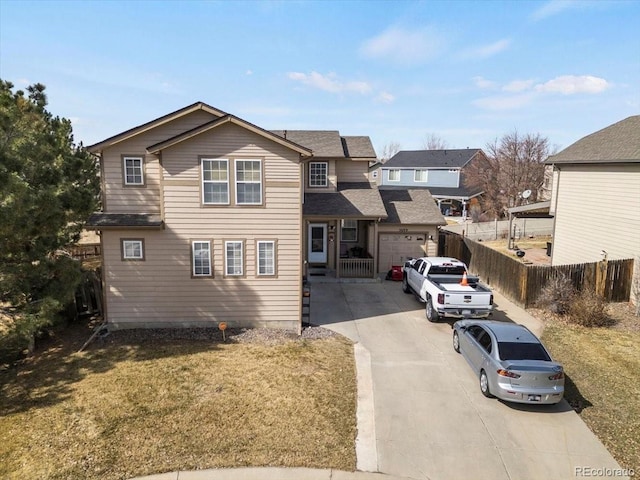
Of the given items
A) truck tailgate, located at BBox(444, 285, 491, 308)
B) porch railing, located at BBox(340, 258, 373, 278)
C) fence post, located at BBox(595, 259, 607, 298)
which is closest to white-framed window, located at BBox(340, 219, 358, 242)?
porch railing, located at BBox(340, 258, 373, 278)

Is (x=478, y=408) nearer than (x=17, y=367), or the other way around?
(x=478, y=408)

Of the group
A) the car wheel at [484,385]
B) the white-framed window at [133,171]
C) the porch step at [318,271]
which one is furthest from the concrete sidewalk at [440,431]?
the white-framed window at [133,171]

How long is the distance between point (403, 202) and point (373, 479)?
717 inches

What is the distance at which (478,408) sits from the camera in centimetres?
1004

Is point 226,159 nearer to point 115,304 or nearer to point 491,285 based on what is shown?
point 115,304

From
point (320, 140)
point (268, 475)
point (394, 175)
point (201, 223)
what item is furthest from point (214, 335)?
point (394, 175)

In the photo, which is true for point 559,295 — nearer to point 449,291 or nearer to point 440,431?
point 449,291

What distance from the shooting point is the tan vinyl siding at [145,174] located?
1495 cm

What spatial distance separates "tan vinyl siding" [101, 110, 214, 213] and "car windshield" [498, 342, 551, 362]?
472 inches

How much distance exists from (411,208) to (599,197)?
8.71 meters

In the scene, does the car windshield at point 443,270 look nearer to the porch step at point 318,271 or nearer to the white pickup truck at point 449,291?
the white pickup truck at point 449,291

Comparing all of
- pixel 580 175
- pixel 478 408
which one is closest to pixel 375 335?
pixel 478 408

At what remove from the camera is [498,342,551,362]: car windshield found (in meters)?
10.0

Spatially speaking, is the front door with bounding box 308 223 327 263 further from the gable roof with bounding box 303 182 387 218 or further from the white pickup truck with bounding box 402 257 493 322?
the white pickup truck with bounding box 402 257 493 322
